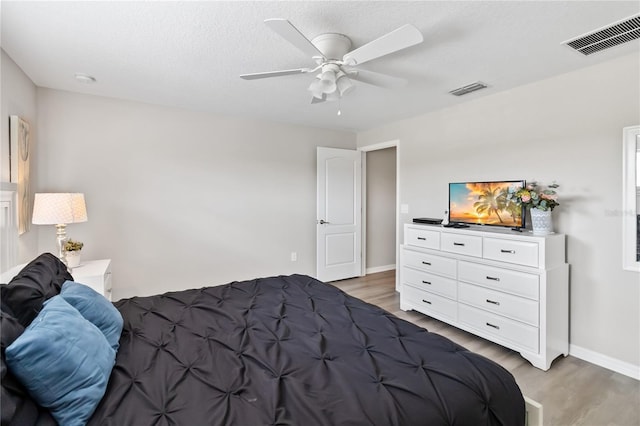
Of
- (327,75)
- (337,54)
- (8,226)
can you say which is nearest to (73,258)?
(8,226)

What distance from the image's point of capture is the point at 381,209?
570 cm

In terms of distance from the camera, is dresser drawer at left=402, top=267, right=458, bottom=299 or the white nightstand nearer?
the white nightstand

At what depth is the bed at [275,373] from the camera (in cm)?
103

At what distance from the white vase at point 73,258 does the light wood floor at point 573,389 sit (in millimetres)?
3655

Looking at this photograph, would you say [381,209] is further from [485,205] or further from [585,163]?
[585,163]

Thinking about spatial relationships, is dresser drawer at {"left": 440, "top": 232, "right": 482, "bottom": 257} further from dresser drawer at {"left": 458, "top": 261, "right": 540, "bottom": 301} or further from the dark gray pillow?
the dark gray pillow

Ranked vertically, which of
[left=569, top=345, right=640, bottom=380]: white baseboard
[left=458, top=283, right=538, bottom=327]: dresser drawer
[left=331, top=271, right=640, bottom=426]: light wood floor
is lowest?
[left=331, top=271, right=640, bottom=426]: light wood floor

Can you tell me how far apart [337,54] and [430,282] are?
99.1 inches

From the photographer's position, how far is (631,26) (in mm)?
1990

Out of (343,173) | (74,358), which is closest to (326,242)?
(343,173)

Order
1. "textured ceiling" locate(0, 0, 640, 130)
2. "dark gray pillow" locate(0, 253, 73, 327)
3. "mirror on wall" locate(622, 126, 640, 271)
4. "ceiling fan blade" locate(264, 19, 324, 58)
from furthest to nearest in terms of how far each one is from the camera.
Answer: "mirror on wall" locate(622, 126, 640, 271) < "textured ceiling" locate(0, 0, 640, 130) < "ceiling fan blade" locate(264, 19, 324, 58) < "dark gray pillow" locate(0, 253, 73, 327)

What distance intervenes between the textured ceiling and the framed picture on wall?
538 mm

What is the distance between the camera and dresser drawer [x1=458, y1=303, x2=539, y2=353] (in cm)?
255

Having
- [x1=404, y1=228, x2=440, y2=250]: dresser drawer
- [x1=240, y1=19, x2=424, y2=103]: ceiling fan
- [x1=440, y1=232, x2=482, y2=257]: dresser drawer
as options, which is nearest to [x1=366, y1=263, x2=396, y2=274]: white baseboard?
[x1=404, y1=228, x2=440, y2=250]: dresser drawer
